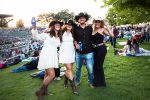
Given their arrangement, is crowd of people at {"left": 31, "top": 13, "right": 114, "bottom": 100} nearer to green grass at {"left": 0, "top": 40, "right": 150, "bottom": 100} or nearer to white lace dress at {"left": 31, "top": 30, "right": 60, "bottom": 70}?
white lace dress at {"left": 31, "top": 30, "right": 60, "bottom": 70}

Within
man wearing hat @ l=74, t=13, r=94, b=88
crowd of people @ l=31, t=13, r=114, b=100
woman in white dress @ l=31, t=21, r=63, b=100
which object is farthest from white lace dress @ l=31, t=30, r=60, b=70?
man wearing hat @ l=74, t=13, r=94, b=88

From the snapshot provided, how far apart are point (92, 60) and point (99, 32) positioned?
781mm

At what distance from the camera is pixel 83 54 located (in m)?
7.79

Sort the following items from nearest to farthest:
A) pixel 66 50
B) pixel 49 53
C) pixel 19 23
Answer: pixel 49 53 → pixel 66 50 → pixel 19 23

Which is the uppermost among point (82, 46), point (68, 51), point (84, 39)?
point (84, 39)

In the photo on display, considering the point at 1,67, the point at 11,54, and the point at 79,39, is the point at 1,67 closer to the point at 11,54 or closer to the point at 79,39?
the point at 11,54

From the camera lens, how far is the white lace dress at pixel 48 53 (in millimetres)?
6750

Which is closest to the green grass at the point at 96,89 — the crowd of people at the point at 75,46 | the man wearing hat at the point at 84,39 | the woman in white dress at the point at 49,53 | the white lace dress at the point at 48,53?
the crowd of people at the point at 75,46

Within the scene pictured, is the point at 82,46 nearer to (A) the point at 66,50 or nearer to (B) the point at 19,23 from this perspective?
(A) the point at 66,50

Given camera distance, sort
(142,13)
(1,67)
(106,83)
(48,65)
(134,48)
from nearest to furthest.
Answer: (48,65) → (106,83) → (1,67) → (134,48) → (142,13)

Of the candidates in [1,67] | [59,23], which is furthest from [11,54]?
[59,23]

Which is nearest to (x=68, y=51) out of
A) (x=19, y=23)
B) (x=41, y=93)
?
(x=41, y=93)

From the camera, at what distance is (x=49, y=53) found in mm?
6824

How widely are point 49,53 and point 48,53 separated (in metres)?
0.02
